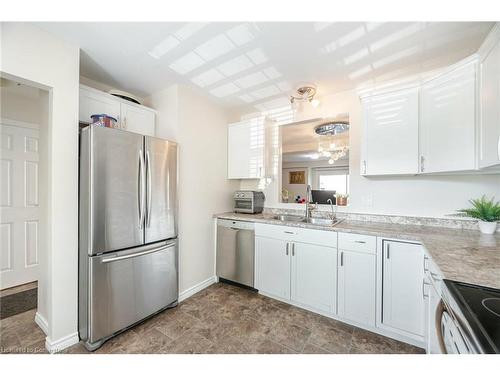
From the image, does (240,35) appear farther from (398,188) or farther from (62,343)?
(62,343)

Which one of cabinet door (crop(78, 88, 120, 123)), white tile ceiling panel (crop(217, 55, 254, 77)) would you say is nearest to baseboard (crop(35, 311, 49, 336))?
cabinet door (crop(78, 88, 120, 123))

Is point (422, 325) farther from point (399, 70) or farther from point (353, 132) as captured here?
point (399, 70)

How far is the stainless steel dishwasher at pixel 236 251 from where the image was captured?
8.31 feet

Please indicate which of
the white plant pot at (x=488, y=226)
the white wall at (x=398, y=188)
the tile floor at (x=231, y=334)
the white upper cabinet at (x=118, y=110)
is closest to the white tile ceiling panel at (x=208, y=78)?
the white upper cabinet at (x=118, y=110)

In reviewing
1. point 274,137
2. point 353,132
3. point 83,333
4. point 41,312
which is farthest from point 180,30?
point 41,312

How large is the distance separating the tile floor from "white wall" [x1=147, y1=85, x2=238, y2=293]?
535 mm

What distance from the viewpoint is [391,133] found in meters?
2.00

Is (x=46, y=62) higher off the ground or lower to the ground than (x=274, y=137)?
higher

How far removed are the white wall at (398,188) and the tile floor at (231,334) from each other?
1266 mm

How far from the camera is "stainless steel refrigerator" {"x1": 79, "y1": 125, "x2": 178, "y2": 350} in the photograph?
1.59 m

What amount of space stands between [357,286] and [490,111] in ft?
5.44

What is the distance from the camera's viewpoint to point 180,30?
1545mm
